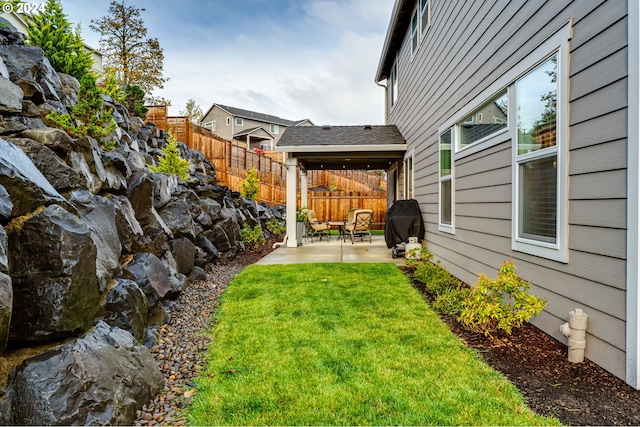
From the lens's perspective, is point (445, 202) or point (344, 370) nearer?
point (344, 370)

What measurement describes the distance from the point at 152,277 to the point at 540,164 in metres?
3.95

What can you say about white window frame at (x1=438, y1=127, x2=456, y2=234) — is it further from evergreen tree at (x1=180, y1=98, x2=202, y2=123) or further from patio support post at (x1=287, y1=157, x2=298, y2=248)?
evergreen tree at (x1=180, y1=98, x2=202, y2=123)

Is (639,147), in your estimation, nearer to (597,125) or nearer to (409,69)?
(597,125)

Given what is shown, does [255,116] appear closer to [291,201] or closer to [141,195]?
[291,201]

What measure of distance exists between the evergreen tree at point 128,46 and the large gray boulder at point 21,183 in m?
17.7

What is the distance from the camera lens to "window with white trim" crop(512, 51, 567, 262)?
9.20 feet

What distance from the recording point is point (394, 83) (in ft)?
33.7

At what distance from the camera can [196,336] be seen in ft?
11.2

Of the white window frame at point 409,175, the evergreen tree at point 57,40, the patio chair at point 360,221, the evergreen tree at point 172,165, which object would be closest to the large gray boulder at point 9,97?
the evergreen tree at point 57,40

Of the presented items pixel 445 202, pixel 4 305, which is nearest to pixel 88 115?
pixel 4 305

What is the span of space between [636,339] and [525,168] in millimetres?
1728

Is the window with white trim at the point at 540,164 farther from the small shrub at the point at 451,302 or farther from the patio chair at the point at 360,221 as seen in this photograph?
the patio chair at the point at 360,221

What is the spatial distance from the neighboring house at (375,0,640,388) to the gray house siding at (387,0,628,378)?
1 cm

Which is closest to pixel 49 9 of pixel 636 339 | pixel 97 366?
pixel 97 366
